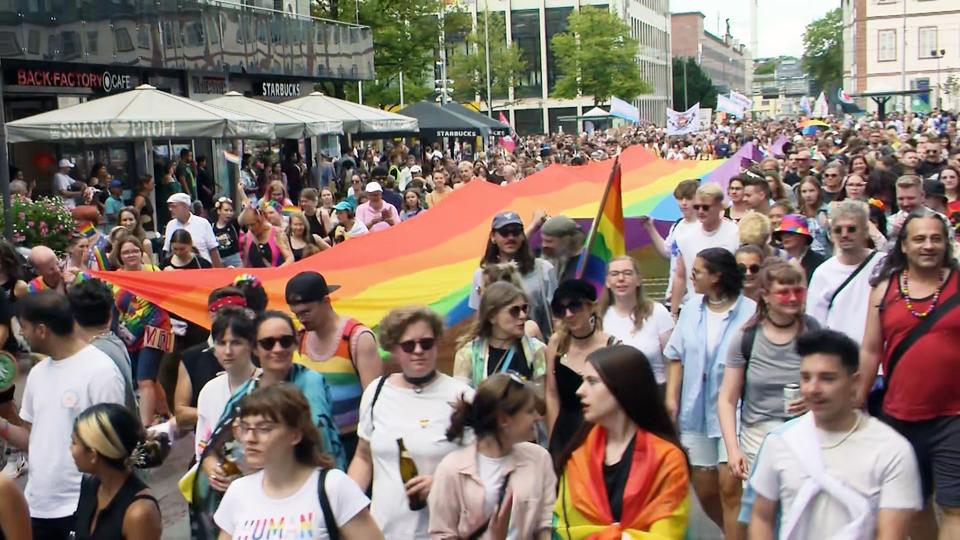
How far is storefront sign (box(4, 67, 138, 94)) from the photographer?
854 inches

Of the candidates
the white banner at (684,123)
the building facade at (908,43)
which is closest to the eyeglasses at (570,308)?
the white banner at (684,123)

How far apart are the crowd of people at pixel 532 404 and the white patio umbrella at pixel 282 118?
38.5 ft

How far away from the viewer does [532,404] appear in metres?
4.82

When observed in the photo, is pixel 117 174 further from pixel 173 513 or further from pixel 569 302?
pixel 569 302

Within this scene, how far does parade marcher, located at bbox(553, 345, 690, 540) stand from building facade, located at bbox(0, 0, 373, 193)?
57.7ft

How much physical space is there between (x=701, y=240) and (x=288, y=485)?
5.51m

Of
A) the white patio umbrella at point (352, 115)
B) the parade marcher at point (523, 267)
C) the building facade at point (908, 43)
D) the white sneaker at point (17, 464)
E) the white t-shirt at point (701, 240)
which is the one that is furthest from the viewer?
the building facade at point (908, 43)

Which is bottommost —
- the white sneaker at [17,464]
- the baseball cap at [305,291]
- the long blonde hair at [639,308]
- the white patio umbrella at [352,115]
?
the white sneaker at [17,464]

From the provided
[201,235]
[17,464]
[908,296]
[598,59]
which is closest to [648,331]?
[908,296]

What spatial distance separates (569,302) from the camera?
639 centimetres

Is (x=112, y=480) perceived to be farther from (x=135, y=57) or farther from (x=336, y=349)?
(x=135, y=57)

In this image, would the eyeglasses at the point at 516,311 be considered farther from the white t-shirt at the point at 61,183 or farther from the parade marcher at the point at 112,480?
the white t-shirt at the point at 61,183

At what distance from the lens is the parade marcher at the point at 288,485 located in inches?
168

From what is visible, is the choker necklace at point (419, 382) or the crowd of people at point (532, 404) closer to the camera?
the crowd of people at point (532, 404)
